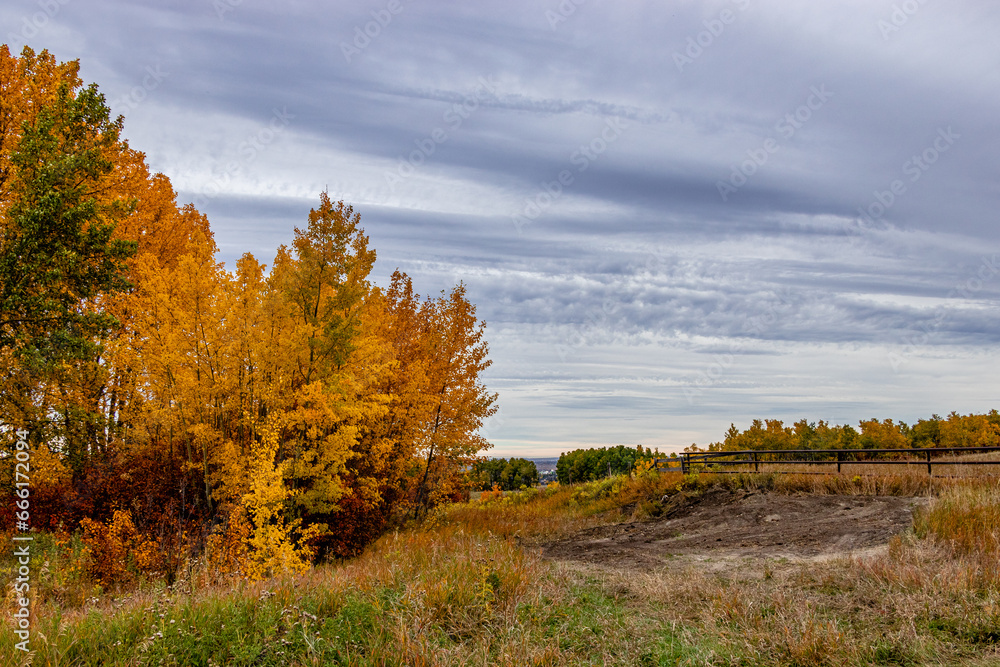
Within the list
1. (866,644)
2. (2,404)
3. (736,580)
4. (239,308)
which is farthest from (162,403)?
(866,644)

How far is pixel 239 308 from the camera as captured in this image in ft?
54.3

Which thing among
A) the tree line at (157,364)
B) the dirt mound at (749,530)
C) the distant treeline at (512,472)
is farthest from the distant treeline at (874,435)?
the distant treeline at (512,472)

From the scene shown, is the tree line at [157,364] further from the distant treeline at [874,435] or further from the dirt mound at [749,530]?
the distant treeline at [874,435]

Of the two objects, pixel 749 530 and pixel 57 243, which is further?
pixel 57 243

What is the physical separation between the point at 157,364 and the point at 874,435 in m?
41.8

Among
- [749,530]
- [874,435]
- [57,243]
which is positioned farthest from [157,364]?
[874,435]

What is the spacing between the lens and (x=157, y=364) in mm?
15797

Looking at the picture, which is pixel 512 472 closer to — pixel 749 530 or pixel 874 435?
pixel 874 435

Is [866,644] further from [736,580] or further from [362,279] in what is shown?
[362,279]

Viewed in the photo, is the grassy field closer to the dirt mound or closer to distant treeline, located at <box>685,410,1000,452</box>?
the dirt mound

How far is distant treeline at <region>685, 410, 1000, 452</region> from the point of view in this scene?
3547 cm

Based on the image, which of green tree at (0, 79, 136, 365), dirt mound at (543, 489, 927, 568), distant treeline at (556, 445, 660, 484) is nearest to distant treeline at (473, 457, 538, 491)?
distant treeline at (556, 445, 660, 484)

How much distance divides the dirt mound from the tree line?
7.33m

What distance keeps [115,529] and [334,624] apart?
11210 mm
